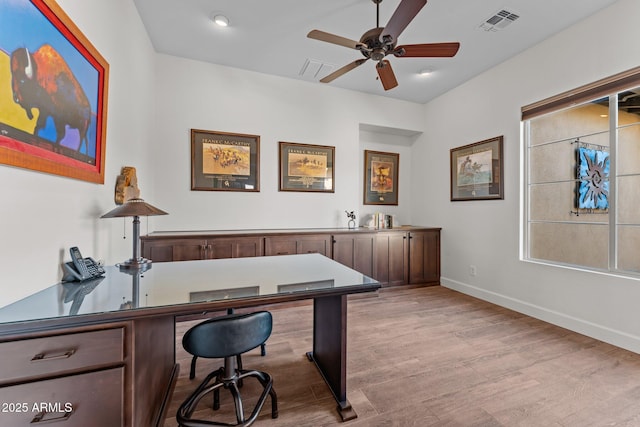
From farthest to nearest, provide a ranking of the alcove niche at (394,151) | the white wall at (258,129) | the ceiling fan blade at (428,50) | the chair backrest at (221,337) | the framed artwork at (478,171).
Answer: the alcove niche at (394,151)
the framed artwork at (478,171)
the white wall at (258,129)
the ceiling fan blade at (428,50)
the chair backrest at (221,337)

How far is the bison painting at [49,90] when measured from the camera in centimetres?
109

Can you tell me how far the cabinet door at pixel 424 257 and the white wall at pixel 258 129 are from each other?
109 cm

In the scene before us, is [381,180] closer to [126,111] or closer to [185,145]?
[185,145]

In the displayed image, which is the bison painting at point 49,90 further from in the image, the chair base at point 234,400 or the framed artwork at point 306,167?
the framed artwork at point 306,167

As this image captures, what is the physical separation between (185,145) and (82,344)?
9.42ft

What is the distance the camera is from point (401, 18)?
179cm

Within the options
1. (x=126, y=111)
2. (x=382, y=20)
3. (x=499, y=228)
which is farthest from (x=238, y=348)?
(x=499, y=228)

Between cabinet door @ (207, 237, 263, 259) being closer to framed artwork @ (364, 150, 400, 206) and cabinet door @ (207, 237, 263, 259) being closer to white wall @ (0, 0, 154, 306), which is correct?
white wall @ (0, 0, 154, 306)

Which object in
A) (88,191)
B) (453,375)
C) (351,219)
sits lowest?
(453,375)

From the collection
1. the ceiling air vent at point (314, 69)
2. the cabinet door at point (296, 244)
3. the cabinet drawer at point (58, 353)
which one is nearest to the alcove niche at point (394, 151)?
the ceiling air vent at point (314, 69)

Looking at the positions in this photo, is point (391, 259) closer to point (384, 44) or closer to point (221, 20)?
point (384, 44)

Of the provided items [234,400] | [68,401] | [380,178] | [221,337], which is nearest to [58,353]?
[68,401]

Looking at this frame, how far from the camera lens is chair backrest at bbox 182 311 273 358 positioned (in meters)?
1.33

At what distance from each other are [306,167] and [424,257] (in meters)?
2.34
